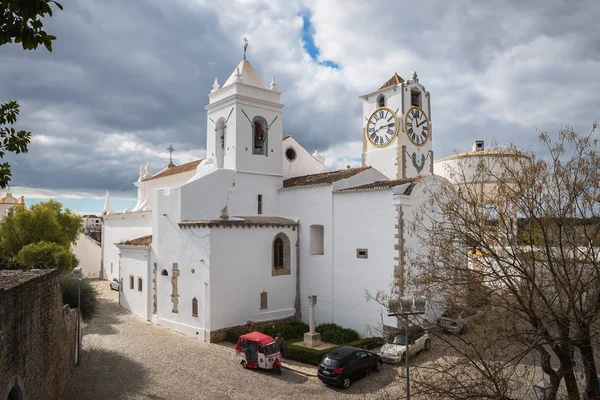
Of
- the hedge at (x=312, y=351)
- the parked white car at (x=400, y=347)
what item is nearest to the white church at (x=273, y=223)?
the hedge at (x=312, y=351)

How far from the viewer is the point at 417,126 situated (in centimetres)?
2625

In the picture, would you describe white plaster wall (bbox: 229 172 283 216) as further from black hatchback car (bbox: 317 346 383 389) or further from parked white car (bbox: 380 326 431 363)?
black hatchback car (bbox: 317 346 383 389)

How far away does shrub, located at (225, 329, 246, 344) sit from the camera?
19.6 meters

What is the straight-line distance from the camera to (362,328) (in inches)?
781

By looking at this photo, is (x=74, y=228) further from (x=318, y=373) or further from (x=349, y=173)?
(x=318, y=373)

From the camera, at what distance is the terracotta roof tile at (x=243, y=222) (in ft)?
66.1

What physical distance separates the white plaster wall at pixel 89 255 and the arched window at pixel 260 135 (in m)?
24.1

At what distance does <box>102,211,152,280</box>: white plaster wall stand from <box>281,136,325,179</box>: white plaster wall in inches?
460

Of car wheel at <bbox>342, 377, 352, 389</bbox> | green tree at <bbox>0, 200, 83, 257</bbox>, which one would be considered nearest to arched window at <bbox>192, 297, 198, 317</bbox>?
Answer: car wheel at <bbox>342, 377, 352, 389</bbox>

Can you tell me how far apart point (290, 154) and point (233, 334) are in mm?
12012

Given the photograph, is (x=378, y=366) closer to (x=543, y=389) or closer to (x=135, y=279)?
(x=543, y=389)

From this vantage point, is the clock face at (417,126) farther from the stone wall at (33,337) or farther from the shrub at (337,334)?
the stone wall at (33,337)

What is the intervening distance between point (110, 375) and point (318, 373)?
7821 millimetres

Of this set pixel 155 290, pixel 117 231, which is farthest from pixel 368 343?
pixel 117 231
